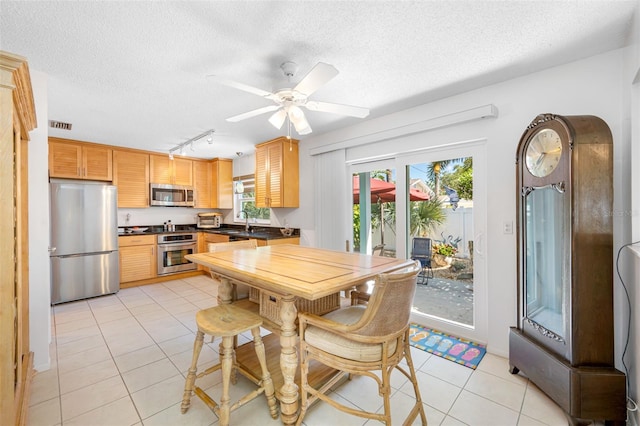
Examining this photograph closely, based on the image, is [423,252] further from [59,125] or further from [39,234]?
[59,125]

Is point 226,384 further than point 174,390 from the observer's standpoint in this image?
No

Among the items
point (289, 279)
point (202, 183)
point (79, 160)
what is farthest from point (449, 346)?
point (79, 160)

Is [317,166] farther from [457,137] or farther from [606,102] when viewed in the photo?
[606,102]

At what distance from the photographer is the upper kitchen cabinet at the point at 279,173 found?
13.6 ft

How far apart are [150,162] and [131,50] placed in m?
3.62

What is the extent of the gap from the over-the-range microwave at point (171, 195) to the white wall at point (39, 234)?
290 cm

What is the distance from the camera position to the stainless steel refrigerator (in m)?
3.78

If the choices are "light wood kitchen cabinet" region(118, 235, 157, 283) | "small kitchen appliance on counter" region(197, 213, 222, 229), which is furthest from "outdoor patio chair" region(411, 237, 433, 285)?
"light wood kitchen cabinet" region(118, 235, 157, 283)

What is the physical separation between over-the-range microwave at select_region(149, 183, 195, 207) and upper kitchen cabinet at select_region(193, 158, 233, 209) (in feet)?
0.60

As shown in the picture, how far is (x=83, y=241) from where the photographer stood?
157 inches

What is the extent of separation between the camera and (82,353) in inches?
98.4

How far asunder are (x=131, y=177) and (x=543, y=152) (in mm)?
5592

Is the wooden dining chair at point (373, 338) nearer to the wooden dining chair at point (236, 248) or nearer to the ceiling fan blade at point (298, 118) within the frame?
the wooden dining chair at point (236, 248)

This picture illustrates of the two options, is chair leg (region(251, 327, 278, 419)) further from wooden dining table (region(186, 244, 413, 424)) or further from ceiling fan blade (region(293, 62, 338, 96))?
ceiling fan blade (region(293, 62, 338, 96))
